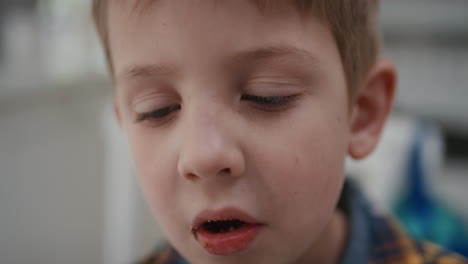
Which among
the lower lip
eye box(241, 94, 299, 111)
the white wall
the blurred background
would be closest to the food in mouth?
the lower lip

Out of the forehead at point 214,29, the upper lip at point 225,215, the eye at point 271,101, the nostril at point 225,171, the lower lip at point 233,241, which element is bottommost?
the lower lip at point 233,241

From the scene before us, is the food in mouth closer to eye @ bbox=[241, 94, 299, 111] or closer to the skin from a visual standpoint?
the skin

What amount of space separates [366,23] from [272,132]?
0.24 meters

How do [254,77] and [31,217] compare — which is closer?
[254,77]

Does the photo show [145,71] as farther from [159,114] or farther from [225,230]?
[225,230]

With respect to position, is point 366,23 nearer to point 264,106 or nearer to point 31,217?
point 264,106

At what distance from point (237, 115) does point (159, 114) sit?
11cm

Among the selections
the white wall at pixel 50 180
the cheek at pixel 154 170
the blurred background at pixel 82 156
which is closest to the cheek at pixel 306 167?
the cheek at pixel 154 170

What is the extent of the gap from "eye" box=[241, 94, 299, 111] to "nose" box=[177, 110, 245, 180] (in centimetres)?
5

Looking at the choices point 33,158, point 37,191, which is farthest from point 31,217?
point 33,158

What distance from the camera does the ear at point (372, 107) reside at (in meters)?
0.61

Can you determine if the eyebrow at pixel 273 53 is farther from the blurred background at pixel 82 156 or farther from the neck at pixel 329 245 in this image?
the blurred background at pixel 82 156

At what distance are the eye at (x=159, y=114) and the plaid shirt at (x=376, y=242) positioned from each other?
1.13 feet

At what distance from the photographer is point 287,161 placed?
0.48 m
